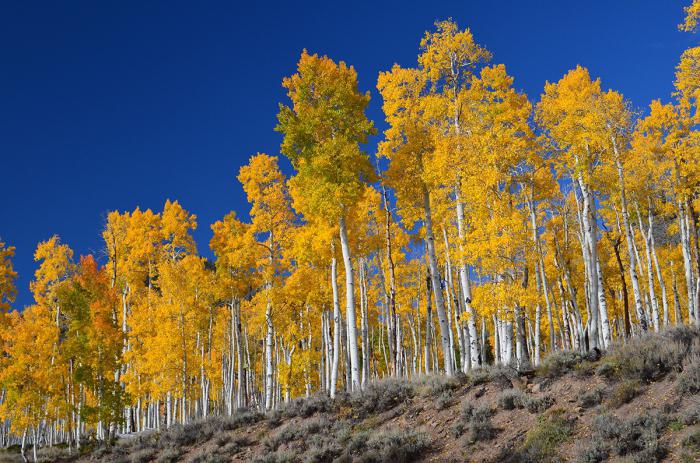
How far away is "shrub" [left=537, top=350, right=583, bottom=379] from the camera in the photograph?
13.2 m

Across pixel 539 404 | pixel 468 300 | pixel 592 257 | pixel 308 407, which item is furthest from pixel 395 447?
pixel 592 257

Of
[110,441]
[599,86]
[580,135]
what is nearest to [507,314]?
[580,135]

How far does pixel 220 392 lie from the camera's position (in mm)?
47969

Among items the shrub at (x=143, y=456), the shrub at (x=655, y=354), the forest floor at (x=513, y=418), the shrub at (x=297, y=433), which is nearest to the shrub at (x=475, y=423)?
the forest floor at (x=513, y=418)

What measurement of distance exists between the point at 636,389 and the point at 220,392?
4303cm

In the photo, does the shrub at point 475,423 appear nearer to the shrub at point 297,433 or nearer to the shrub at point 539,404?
the shrub at point 539,404

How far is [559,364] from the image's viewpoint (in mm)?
13734

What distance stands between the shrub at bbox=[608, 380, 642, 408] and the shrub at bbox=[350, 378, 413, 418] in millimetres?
6528

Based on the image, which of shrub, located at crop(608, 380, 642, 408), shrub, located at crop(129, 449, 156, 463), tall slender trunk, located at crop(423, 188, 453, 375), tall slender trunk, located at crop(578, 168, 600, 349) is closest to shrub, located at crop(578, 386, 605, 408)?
shrub, located at crop(608, 380, 642, 408)

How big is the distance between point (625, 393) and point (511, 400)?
9.01 feet

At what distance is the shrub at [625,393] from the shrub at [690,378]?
0.84 meters

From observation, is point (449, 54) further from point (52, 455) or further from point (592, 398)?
point (52, 455)

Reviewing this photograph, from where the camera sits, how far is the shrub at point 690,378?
9930 millimetres

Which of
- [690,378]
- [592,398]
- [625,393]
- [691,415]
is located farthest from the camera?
[592,398]
